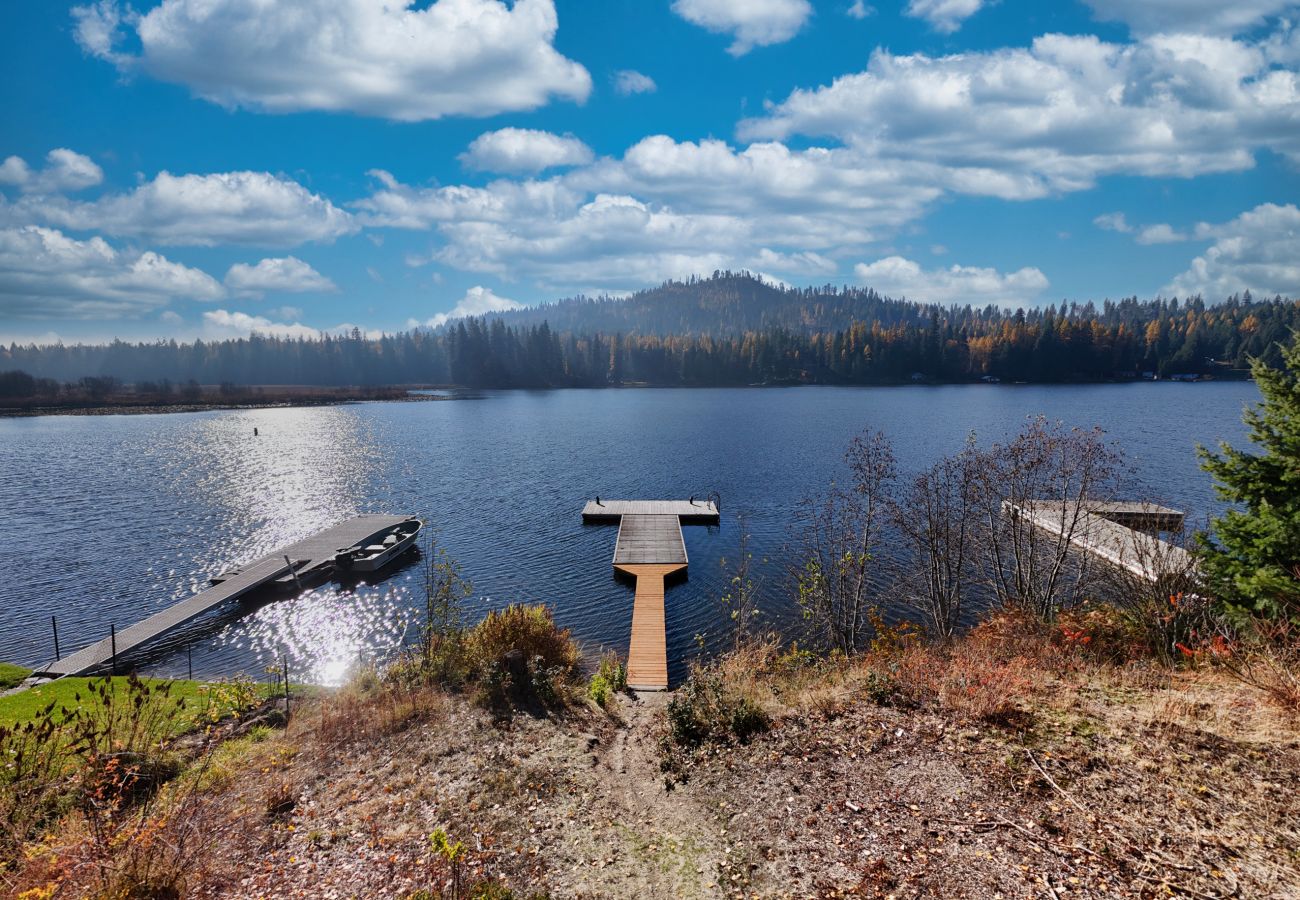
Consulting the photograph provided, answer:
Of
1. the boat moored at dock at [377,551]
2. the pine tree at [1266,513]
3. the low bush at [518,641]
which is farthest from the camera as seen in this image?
the boat moored at dock at [377,551]

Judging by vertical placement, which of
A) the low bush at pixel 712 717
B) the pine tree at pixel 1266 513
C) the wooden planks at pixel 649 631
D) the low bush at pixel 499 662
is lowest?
the wooden planks at pixel 649 631

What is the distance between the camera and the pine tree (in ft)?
40.8

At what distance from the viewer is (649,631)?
2569 centimetres

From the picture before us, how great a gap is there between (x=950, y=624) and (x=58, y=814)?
76.9 feet

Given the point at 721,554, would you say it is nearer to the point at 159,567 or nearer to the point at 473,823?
the point at 473,823

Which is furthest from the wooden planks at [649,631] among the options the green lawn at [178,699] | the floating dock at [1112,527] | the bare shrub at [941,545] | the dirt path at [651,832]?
the floating dock at [1112,527]

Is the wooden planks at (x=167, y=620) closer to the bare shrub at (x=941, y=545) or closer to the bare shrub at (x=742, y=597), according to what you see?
the bare shrub at (x=742, y=597)

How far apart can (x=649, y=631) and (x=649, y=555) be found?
10.0 metres

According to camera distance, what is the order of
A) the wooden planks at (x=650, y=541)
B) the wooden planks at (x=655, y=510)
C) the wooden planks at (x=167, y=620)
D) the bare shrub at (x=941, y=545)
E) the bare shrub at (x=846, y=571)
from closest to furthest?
the bare shrub at (x=941, y=545) < the bare shrub at (x=846, y=571) < the wooden planks at (x=167, y=620) < the wooden planks at (x=650, y=541) < the wooden planks at (x=655, y=510)

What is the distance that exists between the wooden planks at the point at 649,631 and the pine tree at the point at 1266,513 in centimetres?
1551

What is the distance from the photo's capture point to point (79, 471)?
6391 cm

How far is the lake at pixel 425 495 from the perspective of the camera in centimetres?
2856

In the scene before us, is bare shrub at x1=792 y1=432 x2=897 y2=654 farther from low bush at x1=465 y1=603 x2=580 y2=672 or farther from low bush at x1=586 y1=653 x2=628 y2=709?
low bush at x1=465 y1=603 x2=580 y2=672

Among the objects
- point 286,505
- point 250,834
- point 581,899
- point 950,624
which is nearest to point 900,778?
point 581,899
